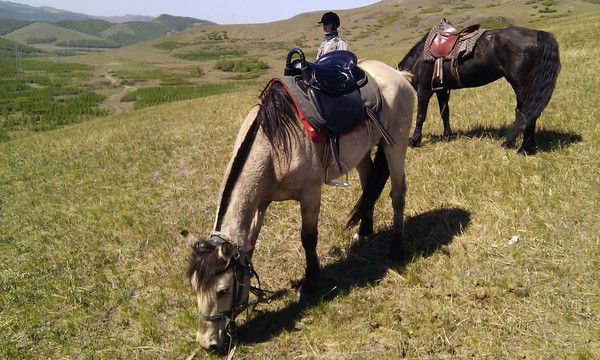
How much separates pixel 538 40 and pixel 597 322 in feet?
17.6

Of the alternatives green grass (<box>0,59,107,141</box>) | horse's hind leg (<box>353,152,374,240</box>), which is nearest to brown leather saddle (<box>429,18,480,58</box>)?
horse's hind leg (<box>353,152,374,240</box>)

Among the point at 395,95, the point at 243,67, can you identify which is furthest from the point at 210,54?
the point at 395,95

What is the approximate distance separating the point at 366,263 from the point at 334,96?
220 cm

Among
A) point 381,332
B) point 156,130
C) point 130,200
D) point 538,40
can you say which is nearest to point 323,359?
point 381,332

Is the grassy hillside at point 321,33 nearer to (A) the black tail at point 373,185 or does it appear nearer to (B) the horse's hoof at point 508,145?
(B) the horse's hoof at point 508,145

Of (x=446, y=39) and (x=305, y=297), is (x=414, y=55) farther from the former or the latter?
(x=305, y=297)

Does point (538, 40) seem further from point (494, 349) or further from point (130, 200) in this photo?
point (130, 200)

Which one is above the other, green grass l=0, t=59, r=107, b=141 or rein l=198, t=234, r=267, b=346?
rein l=198, t=234, r=267, b=346

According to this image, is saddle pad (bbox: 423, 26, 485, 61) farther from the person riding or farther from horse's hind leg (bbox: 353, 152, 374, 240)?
horse's hind leg (bbox: 353, 152, 374, 240)

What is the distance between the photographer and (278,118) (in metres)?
4.14

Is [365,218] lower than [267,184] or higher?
lower

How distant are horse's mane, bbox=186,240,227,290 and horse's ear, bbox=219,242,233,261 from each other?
0.05 meters

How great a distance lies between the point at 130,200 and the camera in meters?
7.81

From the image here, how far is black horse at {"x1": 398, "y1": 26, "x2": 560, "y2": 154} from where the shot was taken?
6840 millimetres
